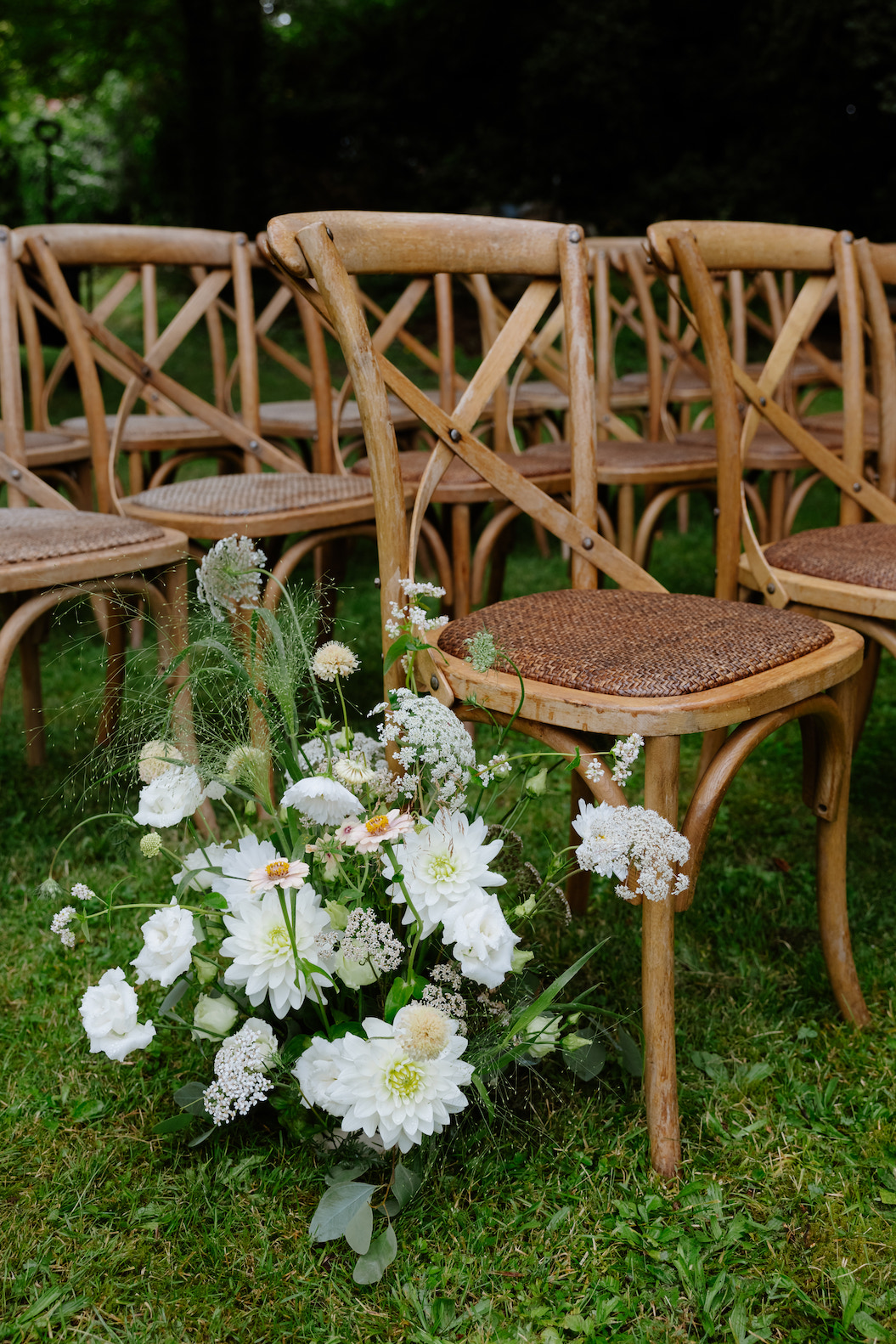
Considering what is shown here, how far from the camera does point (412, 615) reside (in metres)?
1.26

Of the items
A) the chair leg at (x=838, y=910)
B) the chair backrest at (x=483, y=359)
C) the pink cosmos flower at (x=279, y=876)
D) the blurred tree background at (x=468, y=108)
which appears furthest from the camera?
the blurred tree background at (x=468, y=108)

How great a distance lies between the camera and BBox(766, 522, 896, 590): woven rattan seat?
5.28 feet

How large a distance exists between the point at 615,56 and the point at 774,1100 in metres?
10.8

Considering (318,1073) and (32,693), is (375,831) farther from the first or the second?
(32,693)

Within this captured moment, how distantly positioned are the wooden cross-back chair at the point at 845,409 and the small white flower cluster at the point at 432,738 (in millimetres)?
682

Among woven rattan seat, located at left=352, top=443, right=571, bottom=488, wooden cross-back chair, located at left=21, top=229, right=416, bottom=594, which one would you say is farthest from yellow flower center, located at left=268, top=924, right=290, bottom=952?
woven rattan seat, located at left=352, top=443, right=571, bottom=488

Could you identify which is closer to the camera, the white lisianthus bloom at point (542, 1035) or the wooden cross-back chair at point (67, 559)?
the white lisianthus bloom at point (542, 1035)

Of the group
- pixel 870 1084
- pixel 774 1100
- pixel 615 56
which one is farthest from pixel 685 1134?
pixel 615 56

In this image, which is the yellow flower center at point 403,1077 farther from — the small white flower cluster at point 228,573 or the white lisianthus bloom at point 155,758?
the small white flower cluster at point 228,573

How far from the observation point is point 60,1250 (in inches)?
47.8

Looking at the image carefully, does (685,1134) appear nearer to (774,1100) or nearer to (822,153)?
(774,1100)

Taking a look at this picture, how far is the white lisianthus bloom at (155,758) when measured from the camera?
127 cm

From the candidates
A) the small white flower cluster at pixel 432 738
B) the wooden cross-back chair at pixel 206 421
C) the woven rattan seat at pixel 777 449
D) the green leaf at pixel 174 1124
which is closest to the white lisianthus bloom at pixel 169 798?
the small white flower cluster at pixel 432 738

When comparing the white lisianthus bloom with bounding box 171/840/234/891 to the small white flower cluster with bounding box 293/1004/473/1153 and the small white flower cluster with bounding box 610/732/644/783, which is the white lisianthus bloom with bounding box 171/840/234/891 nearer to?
the small white flower cluster with bounding box 293/1004/473/1153
